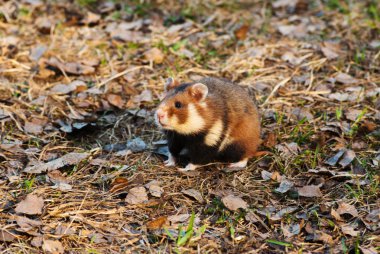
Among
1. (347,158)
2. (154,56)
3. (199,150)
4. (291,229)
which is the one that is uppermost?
(154,56)

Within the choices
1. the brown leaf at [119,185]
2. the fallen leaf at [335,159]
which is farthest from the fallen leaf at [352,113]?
the brown leaf at [119,185]

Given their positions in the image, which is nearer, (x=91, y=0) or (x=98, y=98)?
(x=98, y=98)

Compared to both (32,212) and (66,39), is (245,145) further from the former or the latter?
(66,39)

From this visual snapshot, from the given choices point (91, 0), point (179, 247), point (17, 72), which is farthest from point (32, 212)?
point (91, 0)

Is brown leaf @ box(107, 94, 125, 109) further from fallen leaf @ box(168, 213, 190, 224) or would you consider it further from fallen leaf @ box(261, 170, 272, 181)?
fallen leaf @ box(168, 213, 190, 224)

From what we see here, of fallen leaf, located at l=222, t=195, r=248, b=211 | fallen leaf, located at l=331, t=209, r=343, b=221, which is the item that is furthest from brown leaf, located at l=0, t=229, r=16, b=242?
fallen leaf, located at l=331, t=209, r=343, b=221

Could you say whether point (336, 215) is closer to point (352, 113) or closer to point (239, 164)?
point (239, 164)

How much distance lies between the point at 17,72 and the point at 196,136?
114 inches

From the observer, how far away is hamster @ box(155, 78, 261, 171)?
16.5 feet

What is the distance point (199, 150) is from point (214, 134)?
8.2 inches

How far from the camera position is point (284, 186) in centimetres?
496

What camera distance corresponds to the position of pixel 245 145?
5281mm

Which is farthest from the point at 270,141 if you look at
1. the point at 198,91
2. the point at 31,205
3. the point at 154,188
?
the point at 31,205

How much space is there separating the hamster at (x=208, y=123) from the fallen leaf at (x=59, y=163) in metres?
0.85
